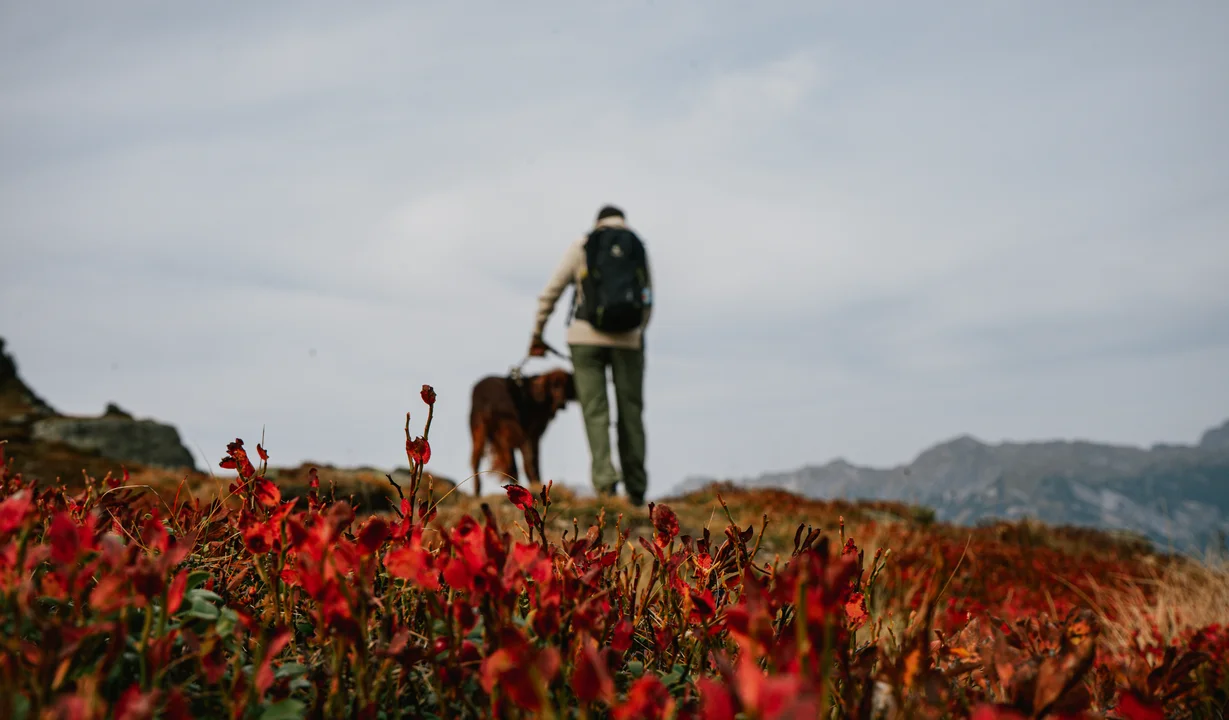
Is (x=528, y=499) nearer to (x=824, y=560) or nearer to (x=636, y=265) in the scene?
(x=824, y=560)

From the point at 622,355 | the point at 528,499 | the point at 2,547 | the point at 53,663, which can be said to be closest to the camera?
the point at 53,663

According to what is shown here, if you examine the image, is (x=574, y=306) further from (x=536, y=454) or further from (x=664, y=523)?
(x=664, y=523)

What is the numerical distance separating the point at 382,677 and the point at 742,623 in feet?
1.74

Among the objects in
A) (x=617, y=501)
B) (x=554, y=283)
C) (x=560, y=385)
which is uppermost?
(x=554, y=283)

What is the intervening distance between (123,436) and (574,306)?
10.3m

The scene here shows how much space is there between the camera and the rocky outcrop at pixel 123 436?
13.1 meters

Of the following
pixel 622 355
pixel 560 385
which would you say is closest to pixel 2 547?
pixel 622 355

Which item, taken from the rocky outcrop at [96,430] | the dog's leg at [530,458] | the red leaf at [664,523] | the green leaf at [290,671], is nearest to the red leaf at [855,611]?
the red leaf at [664,523]

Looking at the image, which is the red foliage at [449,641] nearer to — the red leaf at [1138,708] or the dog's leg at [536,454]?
the red leaf at [1138,708]

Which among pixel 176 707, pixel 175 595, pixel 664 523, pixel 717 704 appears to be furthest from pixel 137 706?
pixel 664 523

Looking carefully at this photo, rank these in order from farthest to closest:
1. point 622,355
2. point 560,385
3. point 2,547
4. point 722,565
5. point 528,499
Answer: point 560,385 < point 622,355 < point 722,565 < point 528,499 < point 2,547

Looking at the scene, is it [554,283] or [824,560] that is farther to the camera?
[554,283]

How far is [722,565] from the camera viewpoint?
1659 mm

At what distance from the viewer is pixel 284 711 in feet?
3.15
